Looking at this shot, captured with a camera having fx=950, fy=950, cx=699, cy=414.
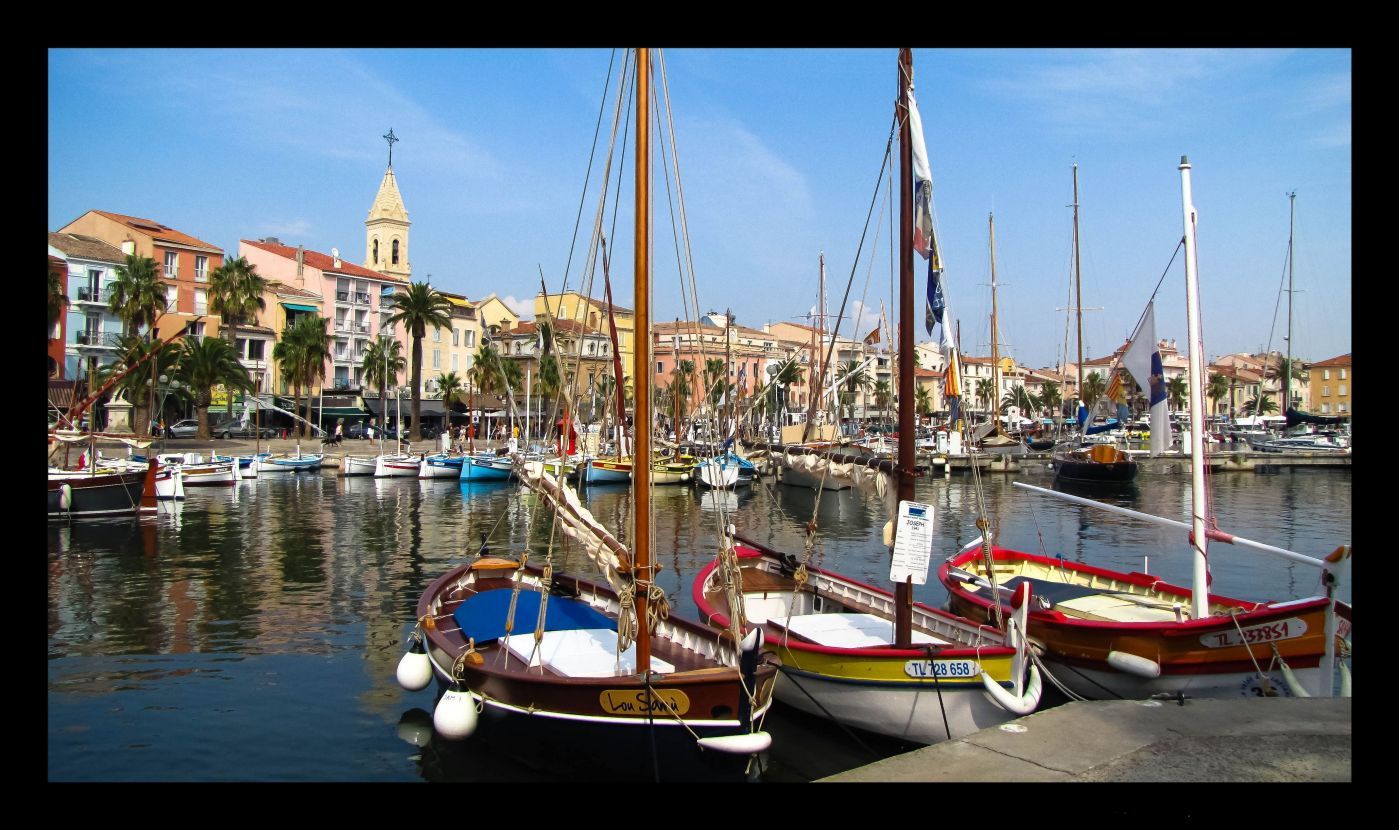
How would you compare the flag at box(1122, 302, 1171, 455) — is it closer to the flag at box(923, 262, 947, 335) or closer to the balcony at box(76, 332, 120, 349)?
the flag at box(923, 262, 947, 335)

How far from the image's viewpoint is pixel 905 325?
509 inches

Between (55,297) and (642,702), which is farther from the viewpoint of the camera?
(55,297)

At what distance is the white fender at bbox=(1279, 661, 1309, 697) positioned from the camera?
39.2 ft

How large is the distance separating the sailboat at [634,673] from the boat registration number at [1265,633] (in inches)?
246

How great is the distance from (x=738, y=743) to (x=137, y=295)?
220 ft

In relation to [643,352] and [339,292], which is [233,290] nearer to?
[339,292]

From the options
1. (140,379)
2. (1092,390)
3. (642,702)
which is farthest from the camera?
(1092,390)

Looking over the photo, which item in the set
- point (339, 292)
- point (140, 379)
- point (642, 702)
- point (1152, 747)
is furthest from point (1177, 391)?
point (1152, 747)

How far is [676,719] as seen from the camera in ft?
34.1

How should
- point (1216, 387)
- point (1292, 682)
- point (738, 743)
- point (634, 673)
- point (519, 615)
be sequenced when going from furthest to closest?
point (1216, 387) → point (519, 615) → point (1292, 682) → point (634, 673) → point (738, 743)

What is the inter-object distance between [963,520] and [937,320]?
31164 mm

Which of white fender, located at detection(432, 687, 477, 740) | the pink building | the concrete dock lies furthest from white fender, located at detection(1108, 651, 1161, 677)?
the pink building

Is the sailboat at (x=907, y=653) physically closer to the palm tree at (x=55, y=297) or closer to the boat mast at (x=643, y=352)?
the boat mast at (x=643, y=352)
